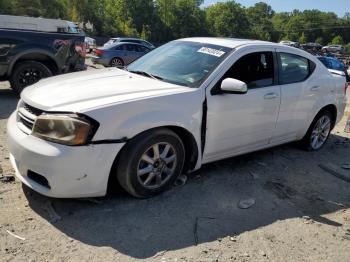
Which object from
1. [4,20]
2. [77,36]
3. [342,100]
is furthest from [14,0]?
[342,100]

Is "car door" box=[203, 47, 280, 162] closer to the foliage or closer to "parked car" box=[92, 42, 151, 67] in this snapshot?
"parked car" box=[92, 42, 151, 67]

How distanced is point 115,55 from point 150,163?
14787 mm

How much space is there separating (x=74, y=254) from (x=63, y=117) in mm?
1134

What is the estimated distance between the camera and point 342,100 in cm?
648

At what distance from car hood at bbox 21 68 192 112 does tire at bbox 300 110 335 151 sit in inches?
109

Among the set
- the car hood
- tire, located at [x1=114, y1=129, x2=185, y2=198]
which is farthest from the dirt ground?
the car hood

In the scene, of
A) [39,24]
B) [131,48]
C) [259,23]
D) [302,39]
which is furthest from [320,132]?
[259,23]

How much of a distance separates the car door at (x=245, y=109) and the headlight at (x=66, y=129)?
1.42 m

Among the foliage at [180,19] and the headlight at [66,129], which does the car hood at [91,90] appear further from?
the foliage at [180,19]

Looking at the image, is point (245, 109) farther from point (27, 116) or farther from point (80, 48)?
point (80, 48)

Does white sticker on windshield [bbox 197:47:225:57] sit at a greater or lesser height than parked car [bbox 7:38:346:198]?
greater

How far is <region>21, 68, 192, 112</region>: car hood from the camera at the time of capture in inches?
142

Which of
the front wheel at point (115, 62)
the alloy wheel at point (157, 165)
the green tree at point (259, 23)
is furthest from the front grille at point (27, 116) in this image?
the green tree at point (259, 23)

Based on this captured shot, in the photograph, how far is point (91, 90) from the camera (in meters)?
3.92
